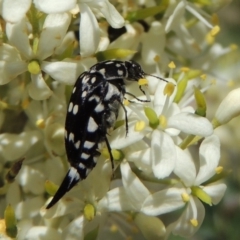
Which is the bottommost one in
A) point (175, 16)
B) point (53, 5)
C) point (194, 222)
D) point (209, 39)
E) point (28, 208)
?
point (28, 208)

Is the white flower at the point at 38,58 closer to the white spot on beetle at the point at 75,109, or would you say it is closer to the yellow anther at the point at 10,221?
the white spot on beetle at the point at 75,109

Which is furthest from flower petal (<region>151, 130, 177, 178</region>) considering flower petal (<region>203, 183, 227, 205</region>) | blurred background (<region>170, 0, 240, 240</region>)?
blurred background (<region>170, 0, 240, 240</region>)

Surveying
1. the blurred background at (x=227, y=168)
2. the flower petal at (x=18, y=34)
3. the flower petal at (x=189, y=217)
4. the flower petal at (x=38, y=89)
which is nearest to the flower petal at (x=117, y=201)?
the flower petal at (x=189, y=217)

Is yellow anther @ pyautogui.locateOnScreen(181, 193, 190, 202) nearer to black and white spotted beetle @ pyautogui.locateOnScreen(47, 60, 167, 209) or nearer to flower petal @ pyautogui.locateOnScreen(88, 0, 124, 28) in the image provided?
black and white spotted beetle @ pyautogui.locateOnScreen(47, 60, 167, 209)

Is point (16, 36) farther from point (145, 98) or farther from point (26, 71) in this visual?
point (145, 98)

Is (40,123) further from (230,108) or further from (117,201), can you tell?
(230,108)

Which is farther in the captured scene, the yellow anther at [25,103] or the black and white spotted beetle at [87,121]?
the yellow anther at [25,103]

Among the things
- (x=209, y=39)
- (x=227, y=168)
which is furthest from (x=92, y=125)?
(x=227, y=168)
